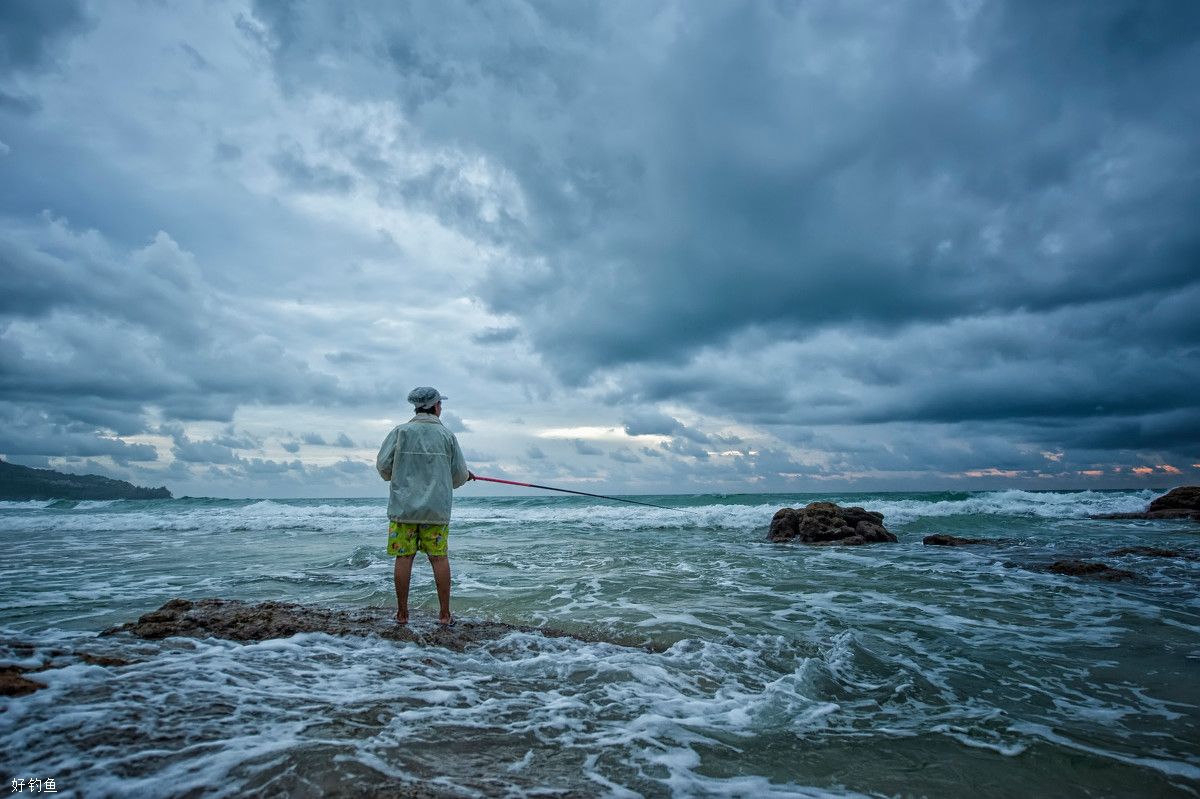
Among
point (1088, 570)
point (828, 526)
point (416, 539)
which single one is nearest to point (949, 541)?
point (828, 526)

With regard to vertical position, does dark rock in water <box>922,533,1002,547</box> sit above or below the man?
below

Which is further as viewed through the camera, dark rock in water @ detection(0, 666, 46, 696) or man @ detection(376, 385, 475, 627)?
man @ detection(376, 385, 475, 627)

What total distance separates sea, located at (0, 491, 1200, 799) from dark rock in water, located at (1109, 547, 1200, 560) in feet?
12.4

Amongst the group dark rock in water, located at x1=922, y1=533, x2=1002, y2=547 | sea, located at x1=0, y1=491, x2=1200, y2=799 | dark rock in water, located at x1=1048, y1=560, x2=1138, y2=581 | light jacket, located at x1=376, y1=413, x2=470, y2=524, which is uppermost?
light jacket, located at x1=376, y1=413, x2=470, y2=524

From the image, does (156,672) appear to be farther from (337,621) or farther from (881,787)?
(881,787)

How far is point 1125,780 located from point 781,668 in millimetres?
2178

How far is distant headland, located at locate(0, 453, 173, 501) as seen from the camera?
66375 mm

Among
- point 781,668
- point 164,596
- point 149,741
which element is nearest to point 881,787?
point 781,668

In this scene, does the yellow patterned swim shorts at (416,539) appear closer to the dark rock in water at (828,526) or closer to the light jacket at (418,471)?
the light jacket at (418,471)

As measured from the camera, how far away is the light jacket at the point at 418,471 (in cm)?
542

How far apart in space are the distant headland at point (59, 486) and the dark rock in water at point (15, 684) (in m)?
85.0

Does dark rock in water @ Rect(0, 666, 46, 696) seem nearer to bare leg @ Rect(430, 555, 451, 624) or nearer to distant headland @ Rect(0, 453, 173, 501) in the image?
bare leg @ Rect(430, 555, 451, 624)

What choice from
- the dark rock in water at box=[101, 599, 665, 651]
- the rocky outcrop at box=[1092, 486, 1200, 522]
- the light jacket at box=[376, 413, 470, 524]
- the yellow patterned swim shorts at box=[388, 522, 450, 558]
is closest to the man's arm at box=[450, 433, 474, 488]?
the light jacket at box=[376, 413, 470, 524]

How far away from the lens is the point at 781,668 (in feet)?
15.1
